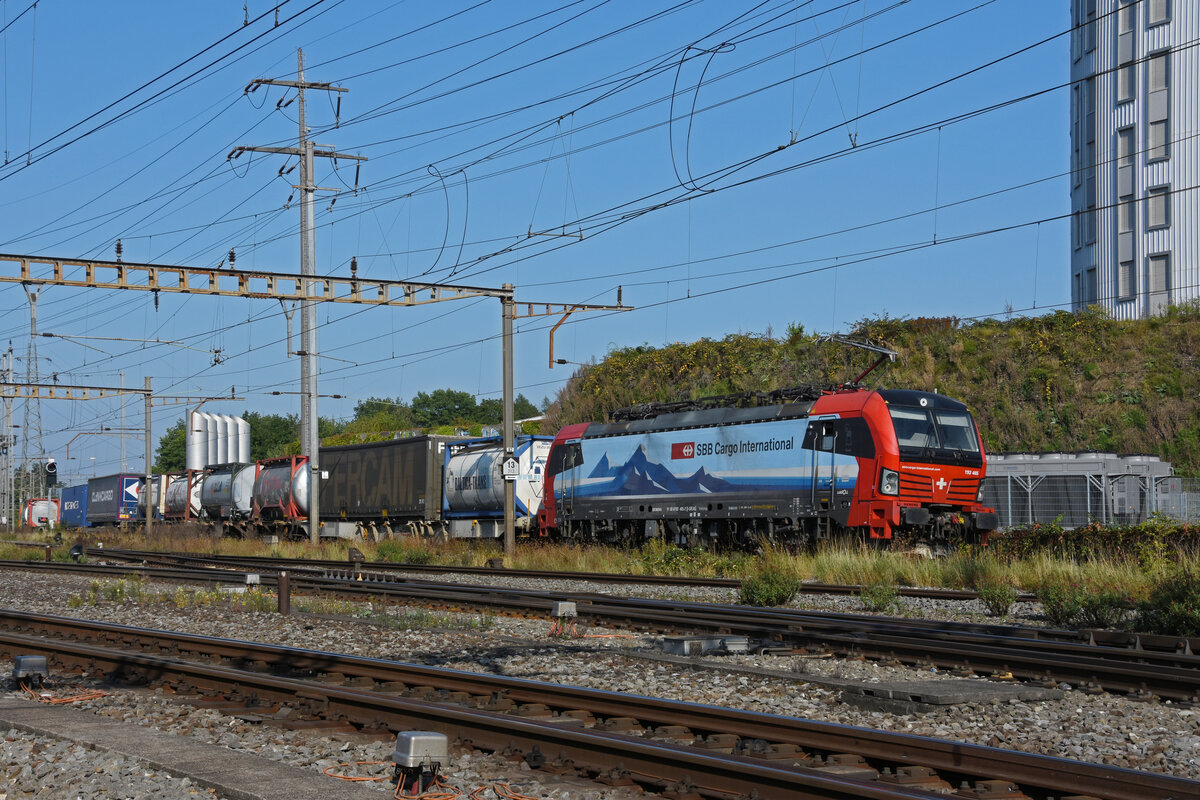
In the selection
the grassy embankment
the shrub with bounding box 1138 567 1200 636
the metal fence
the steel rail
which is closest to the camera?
the steel rail

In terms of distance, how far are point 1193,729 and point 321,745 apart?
5966 millimetres

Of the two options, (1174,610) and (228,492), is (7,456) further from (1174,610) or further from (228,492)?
(1174,610)

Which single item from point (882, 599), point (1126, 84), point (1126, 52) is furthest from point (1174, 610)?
point (1126, 52)

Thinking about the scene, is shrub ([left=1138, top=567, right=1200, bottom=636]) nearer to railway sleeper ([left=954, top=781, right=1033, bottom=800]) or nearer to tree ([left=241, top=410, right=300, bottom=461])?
railway sleeper ([left=954, top=781, right=1033, bottom=800])

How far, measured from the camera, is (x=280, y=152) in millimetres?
41781

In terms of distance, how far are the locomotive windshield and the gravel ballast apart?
22.0 ft

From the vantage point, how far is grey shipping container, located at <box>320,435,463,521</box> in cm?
3625

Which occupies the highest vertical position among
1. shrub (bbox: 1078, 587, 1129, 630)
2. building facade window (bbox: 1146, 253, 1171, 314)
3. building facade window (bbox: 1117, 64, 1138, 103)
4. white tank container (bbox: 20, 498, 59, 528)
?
building facade window (bbox: 1117, 64, 1138, 103)

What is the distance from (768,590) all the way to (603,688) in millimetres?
6969

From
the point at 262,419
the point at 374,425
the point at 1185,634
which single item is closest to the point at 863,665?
the point at 1185,634

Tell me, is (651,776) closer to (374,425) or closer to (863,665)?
(863,665)

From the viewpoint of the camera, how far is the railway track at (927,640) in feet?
31.7

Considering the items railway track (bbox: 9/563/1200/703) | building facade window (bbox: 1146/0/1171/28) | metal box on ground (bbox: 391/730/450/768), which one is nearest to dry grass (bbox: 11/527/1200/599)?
railway track (bbox: 9/563/1200/703)

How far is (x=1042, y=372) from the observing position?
128ft
